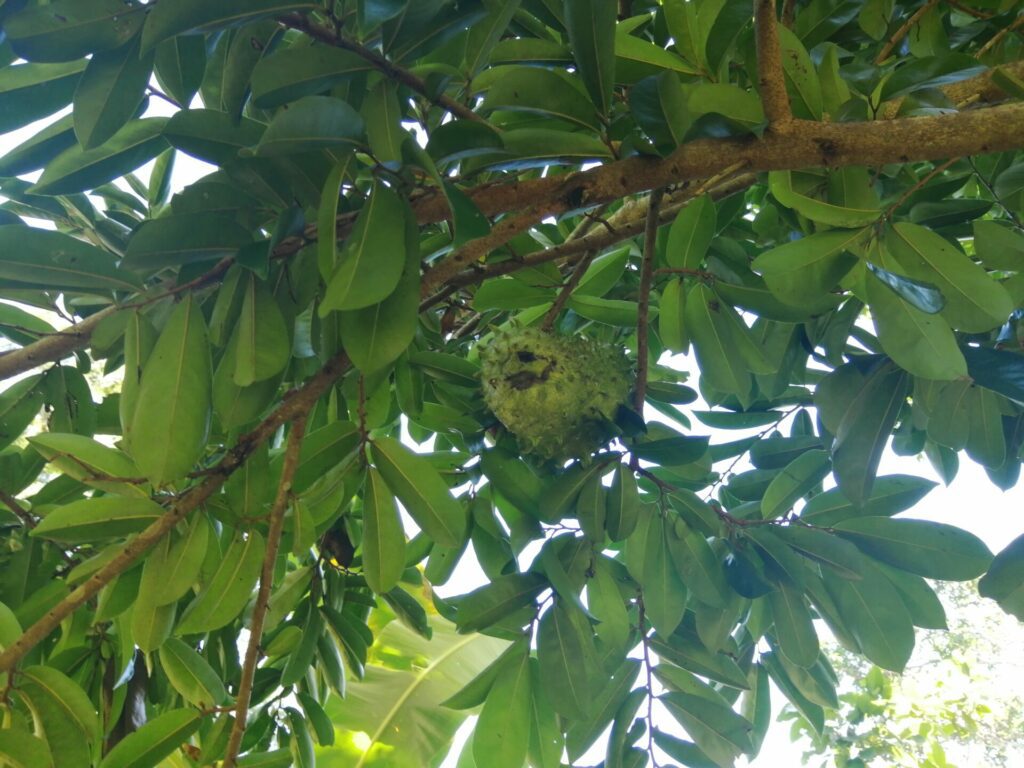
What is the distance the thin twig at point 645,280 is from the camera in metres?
1.17

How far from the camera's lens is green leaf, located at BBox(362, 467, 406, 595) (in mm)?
1243

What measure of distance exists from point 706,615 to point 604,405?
0.52 metres

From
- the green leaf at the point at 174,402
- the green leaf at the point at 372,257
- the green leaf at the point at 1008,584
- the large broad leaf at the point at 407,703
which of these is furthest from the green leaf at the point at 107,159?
the large broad leaf at the point at 407,703

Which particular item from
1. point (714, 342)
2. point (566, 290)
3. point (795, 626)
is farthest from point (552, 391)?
point (795, 626)

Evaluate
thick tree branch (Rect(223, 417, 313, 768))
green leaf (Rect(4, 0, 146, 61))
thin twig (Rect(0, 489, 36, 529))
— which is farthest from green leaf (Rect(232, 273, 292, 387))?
thin twig (Rect(0, 489, 36, 529))

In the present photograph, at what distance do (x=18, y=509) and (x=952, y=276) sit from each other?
151 centimetres

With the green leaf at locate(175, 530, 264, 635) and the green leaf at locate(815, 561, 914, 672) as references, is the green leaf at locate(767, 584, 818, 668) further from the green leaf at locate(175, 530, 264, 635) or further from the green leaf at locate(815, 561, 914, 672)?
the green leaf at locate(175, 530, 264, 635)

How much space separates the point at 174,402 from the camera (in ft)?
3.30

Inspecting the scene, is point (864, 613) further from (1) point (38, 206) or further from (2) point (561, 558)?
(1) point (38, 206)

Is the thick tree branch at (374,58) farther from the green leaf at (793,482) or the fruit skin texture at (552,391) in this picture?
the green leaf at (793,482)

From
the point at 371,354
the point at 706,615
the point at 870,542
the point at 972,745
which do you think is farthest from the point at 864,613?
the point at 972,745

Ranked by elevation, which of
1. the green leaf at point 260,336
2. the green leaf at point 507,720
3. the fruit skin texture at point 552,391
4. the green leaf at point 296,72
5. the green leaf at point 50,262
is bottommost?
the green leaf at point 507,720

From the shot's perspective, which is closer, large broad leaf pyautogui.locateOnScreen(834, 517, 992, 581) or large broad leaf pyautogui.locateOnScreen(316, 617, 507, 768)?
large broad leaf pyautogui.locateOnScreen(834, 517, 992, 581)

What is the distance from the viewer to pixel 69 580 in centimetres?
119
